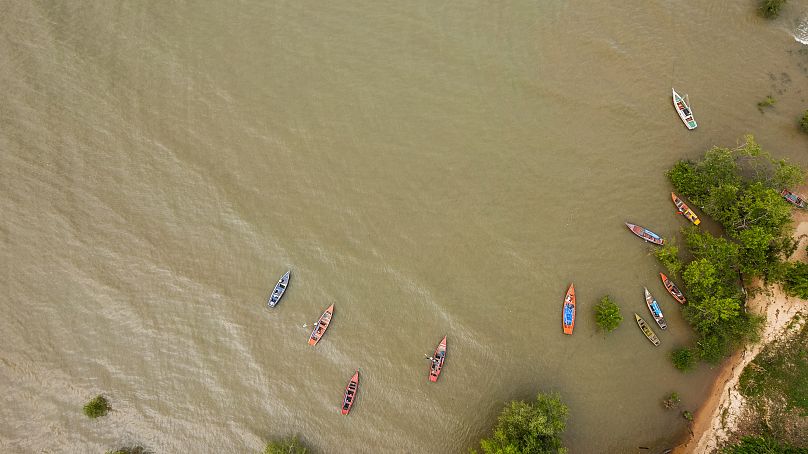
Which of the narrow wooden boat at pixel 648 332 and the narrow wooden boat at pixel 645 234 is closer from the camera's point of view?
the narrow wooden boat at pixel 648 332

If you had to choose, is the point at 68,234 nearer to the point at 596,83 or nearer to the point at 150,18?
the point at 150,18

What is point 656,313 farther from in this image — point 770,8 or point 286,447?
point 770,8

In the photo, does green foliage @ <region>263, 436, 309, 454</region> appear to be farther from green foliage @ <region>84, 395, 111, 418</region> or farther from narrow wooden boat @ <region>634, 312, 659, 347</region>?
narrow wooden boat @ <region>634, 312, 659, 347</region>

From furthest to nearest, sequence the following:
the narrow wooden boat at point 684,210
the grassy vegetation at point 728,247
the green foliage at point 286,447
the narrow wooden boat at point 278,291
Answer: the narrow wooden boat at point 684,210
the narrow wooden boat at point 278,291
the grassy vegetation at point 728,247
the green foliage at point 286,447

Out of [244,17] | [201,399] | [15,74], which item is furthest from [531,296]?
[15,74]

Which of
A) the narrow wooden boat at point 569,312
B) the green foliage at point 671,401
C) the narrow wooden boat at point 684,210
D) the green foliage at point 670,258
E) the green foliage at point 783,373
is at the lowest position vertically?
the green foliage at point 671,401

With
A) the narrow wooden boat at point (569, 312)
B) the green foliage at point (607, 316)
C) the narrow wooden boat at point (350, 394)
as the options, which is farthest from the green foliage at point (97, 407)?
the green foliage at point (607, 316)

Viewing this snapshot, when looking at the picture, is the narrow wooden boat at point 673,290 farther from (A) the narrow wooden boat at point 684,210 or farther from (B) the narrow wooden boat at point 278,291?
(B) the narrow wooden boat at point 278,291

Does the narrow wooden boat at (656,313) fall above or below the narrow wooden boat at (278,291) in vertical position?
above
